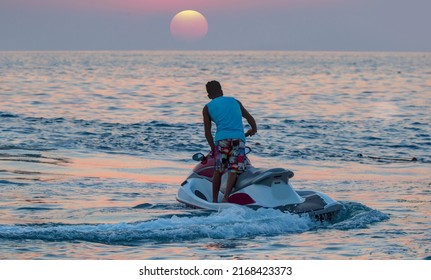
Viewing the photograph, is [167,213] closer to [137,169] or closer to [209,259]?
[209,259]

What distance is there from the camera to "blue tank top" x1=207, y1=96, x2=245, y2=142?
1254 centimetres

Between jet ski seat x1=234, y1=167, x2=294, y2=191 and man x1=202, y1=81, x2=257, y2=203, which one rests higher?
man x1=202, y1=81, x2=257, y2=203

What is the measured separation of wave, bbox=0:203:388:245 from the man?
76cm

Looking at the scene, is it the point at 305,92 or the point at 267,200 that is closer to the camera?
the point at 267,200

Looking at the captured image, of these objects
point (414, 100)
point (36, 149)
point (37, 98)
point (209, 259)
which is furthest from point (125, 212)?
point (414, 100)

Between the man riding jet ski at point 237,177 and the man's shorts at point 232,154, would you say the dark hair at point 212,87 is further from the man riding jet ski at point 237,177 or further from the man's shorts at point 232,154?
the man's shorts at point 232,154

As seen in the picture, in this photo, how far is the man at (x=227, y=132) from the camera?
12.6 m

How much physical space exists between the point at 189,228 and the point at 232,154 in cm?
167

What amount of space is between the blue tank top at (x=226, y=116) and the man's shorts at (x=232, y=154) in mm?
83

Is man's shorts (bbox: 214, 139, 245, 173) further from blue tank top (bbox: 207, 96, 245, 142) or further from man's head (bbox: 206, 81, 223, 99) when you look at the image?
man's head (bbox: 206, 81, 223, 99)

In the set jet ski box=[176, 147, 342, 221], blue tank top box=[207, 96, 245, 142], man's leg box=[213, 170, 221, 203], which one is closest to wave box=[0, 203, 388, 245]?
jet ski box=[176, 147, 342, 221]

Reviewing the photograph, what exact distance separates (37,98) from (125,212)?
1197 inches
